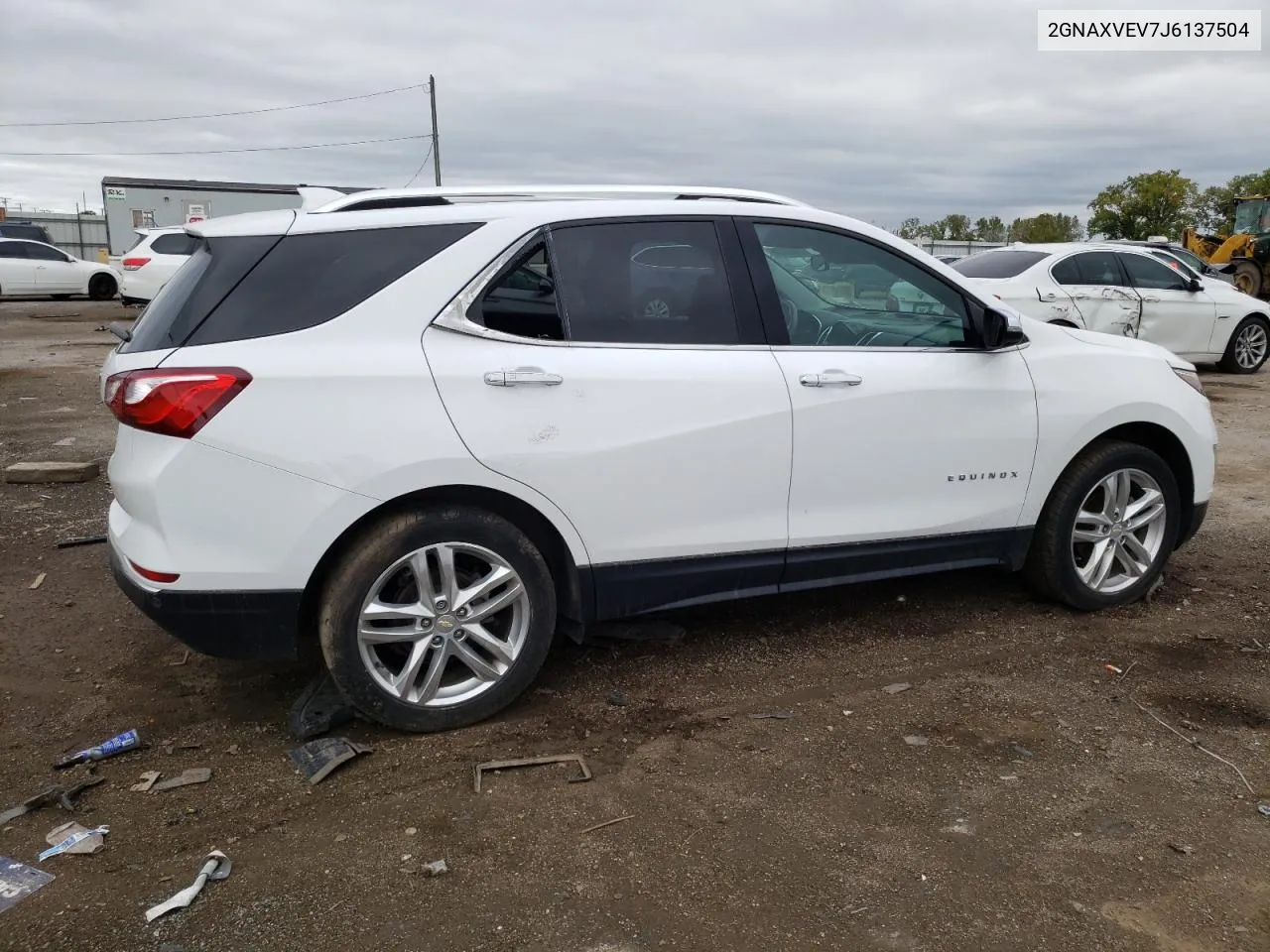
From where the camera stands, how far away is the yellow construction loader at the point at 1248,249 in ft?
86.0

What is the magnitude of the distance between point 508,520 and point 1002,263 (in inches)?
375

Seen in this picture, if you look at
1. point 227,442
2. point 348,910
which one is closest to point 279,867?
point 348,910

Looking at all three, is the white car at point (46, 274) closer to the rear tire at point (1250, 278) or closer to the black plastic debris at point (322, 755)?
the black plastic debris at point (322, 755)

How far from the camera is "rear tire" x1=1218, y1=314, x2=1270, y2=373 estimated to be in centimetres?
1296

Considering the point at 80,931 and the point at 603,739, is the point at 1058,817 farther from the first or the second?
the point at 80,931

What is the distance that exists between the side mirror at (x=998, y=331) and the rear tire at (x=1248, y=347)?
10.8m

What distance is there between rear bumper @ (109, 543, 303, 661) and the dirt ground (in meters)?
0.41

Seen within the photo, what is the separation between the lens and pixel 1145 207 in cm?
5328

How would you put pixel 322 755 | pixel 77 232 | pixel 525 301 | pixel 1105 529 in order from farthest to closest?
pixel 77 232 < pixel 1105 529 < pixel 525 301 < pixel 322 755

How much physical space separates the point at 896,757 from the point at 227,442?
240 centimetres

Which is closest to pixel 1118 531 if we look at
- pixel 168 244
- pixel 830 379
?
pixel 830 379

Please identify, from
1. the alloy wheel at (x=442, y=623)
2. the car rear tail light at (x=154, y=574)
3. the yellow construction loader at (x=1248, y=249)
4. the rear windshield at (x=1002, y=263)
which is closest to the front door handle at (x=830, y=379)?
the alloy wheel at (x=442, y=623)

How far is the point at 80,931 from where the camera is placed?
2463mm

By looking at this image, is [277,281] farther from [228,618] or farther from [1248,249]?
[1248,249]
